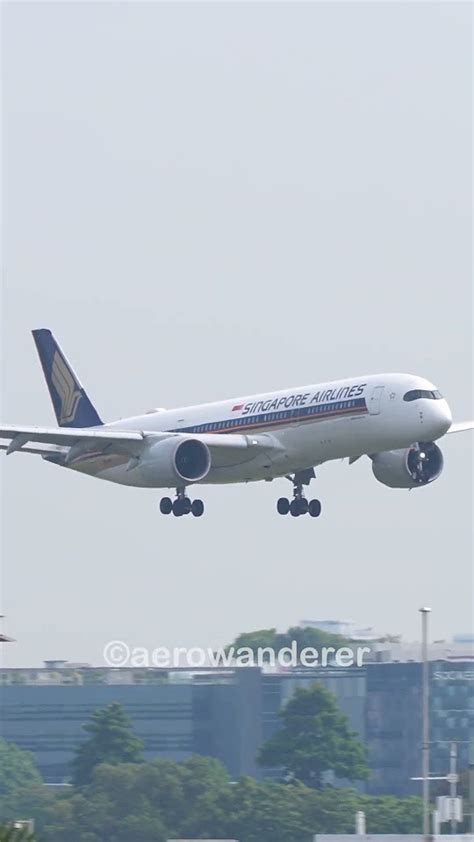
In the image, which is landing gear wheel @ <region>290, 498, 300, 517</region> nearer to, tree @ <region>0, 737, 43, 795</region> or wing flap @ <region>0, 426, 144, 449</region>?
wing flap @ <region>0, 426, 144, 449</region>

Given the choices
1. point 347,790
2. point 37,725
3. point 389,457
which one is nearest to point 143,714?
point 37,725

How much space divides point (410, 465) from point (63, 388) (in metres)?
13.9

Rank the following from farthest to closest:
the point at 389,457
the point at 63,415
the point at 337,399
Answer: the point at 63,415 → the point at 389,457 → the point at 337,399

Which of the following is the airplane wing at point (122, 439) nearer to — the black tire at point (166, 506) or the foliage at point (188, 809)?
the black tire at point (166, 506)

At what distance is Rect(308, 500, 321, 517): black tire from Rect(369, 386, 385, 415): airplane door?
21.7 feet

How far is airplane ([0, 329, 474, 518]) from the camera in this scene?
44688 millimetres

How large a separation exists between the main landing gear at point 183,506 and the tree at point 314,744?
1655 centimetres

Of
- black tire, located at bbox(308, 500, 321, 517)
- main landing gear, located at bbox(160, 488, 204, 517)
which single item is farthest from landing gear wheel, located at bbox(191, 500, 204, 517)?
black tire, located at bbox(308, 500, 321, 517)

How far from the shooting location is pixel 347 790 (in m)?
58.1

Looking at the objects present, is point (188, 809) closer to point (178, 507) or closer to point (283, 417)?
point (178, 507)

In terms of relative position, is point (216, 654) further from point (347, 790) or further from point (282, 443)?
point (282, 443)

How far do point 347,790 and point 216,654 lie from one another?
12.2 m

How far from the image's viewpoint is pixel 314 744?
63.8 meters

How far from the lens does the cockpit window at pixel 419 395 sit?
146 feet
